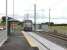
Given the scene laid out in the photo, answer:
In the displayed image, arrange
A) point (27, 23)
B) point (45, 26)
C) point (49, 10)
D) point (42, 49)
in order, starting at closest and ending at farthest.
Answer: point (42, 49) < point (45, 26) < point (27, 23) < point (49, 10)

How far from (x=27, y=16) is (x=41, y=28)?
28594 millimetres

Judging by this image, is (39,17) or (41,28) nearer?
(41,28)

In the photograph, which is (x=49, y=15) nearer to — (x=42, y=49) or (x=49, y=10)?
(x=49, y=10)

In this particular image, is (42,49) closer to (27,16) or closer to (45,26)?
(45,26)

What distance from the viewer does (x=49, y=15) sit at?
74.6 meters

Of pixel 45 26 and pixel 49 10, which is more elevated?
pixel 49 10

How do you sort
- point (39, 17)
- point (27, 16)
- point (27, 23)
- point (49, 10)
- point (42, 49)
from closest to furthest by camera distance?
1. point (42, 49)
2. point (27, 23)
3. point (49, 10)
4. point (39, 17)
5. point (27, 16)

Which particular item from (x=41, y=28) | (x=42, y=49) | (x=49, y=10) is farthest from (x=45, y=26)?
(x=42, y=49)

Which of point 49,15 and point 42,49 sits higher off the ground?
point 49,15

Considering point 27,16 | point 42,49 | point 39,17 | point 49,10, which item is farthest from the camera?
point 27,16

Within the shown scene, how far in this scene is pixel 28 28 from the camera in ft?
237

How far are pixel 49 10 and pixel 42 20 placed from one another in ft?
52.7

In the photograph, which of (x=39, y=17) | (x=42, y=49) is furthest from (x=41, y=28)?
(x=42, y=49)

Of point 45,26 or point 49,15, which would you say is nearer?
point 45,26
